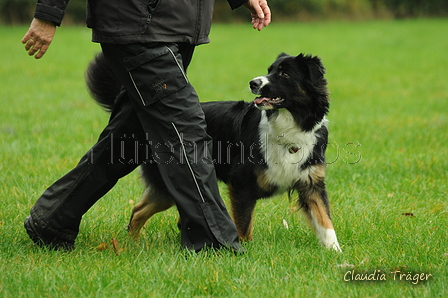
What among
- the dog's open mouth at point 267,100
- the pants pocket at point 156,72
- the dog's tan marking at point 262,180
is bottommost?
the dog's tan marking at point 262,180

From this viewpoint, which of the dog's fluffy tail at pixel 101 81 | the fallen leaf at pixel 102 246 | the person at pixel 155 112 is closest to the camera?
the person at pixel 155 112

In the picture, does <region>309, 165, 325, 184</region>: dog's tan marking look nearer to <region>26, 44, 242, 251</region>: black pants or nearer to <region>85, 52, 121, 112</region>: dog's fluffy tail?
<region>26, 44, 242, 251</region>: black pants

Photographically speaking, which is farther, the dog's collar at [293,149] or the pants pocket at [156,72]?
the dog's collar at [293,149]

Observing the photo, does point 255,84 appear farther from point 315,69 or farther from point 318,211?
point 318,211

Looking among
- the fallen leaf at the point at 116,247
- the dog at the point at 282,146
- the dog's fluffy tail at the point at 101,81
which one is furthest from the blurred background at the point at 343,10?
the fallen leaf at the point at 116,247

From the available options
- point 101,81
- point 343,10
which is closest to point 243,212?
point 101,81

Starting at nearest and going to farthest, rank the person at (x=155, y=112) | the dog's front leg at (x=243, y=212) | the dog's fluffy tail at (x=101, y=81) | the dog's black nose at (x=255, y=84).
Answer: the person at (x=155, y=112) → the dog's black nose at (x=255, y=84) → the dog's front leg at (x=243, y=212) → the dog's fluffy tail at (x=101, y=81)

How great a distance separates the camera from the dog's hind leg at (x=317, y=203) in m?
3.88

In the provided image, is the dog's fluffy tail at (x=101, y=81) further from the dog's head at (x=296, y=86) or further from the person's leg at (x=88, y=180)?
the dog's head at (x=296, y=86)

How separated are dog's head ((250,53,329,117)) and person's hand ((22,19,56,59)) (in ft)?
4.65

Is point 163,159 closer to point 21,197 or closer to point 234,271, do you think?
point 234,271

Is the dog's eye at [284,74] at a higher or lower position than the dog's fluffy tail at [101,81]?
higher

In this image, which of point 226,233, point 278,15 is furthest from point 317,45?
point 226,233

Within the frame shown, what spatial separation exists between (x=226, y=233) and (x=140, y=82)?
40.8 inches
